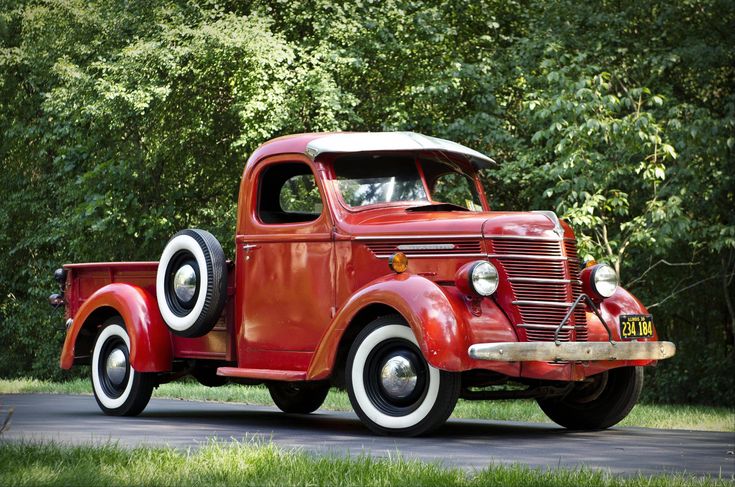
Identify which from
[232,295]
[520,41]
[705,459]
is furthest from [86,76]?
[705,459]

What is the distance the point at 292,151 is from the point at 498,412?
12.5 ft

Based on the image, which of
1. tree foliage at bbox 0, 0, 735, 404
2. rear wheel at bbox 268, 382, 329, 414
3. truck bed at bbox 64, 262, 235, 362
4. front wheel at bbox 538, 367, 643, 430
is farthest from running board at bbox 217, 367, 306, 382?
tree foliage at bbox 0, 0, 735, 404

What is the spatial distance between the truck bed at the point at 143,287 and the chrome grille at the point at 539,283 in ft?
9.19

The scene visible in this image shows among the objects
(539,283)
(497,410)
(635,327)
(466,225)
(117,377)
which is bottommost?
(497,410)

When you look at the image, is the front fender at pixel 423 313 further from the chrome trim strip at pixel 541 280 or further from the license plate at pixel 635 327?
the license plate at pixel 635 327

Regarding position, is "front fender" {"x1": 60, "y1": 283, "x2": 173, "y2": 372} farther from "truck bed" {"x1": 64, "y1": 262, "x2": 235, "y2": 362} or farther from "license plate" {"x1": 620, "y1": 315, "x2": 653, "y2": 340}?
"license plate" {"x1": 620, "y1": 315, "x2": 653, "y2": 340}

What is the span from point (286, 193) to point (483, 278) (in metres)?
2.63

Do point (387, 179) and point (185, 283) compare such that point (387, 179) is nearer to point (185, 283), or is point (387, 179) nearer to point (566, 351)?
point (185, 283)

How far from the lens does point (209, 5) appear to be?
2023 cm

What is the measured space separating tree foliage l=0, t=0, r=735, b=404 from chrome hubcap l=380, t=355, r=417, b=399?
7.12 meters

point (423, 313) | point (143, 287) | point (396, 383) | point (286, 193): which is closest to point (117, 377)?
point (143, 287)

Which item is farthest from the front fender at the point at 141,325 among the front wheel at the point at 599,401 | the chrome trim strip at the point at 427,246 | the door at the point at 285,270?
the front wheel at the point at 599,401

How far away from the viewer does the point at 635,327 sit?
9344 millimetres

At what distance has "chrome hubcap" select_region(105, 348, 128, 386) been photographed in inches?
428
